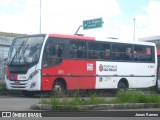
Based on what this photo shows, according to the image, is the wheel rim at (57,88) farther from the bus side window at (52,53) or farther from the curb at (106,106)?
the curb at (106,106)

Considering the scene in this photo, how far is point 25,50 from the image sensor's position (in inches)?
907

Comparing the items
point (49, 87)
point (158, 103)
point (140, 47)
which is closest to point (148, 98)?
point (158, 103)

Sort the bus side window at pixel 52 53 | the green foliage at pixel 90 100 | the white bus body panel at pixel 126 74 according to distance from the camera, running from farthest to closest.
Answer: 1. the white bus body panel at pixel 126 74
2. the bus side window at pixel 52 53
3. the green foliage at pixel 90 100

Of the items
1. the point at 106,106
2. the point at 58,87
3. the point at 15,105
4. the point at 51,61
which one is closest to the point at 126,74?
the point at 58,87

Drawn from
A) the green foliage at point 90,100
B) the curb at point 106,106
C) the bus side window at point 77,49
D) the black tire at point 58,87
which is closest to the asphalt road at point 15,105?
the curb at point 106,106

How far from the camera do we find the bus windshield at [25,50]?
22.4m

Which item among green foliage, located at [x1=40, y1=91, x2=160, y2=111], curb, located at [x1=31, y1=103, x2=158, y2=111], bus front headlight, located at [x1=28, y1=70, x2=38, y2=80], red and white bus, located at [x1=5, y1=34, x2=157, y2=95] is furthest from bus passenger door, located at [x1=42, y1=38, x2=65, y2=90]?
curb, located at [x1=31, y1=103, x2=158, y2=111]

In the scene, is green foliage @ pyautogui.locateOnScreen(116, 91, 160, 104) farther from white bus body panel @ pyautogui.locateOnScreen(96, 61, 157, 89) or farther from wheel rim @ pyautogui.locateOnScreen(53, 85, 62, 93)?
white bus body panel @ pyautogui.locateOnScreen(96, 61, 157, 89)

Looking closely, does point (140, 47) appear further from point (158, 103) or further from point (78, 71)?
point (158, 103)

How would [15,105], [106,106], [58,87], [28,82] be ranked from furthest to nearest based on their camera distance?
[58,87] → [28,82] → [15,105] → [106,106]

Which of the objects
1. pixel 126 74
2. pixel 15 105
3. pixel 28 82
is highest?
pixel 126 74

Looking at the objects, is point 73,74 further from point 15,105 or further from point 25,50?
point 15,105

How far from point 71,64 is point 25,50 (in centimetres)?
251

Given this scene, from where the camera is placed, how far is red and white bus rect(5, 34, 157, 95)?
73.7ft
